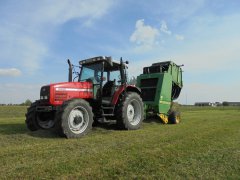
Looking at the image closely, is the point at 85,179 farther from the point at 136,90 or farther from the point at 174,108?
the point at 174,108

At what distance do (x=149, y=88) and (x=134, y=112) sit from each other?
2900 millimetres

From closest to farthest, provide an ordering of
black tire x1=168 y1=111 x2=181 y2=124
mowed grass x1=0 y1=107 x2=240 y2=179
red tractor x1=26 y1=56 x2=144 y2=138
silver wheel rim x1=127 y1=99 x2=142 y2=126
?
mowed grass x1=0 y1=107 x2=240 y2=179, red tractor x1=26 y1=56 x2=144 y2=138, silver wheel rim x1=127 y1=99 x2=142 y2=126, black tire x1=168 y1=111 x2=181 y2=124

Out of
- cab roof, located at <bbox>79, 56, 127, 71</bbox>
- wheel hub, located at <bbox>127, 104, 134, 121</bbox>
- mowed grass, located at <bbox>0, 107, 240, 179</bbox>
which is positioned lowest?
mowed grass, located at <bbox>0, 107, 240, 179</bbox>

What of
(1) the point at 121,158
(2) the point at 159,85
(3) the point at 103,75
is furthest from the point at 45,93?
(2) the point at 159,85

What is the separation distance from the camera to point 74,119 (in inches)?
351

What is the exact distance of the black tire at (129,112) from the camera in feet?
34.6

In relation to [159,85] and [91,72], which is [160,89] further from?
[91,72]

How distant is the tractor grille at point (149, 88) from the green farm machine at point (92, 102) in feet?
0.50

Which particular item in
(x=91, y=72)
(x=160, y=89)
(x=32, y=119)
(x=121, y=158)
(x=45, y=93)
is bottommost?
(x=121, y=158)

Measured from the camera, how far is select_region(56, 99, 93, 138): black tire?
8.38 metres

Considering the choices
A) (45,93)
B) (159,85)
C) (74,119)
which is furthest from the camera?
(159,85)

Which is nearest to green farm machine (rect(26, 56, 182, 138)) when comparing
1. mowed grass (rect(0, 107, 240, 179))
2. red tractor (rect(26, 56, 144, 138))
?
red tractor (rect(26, 56, 144, 138))

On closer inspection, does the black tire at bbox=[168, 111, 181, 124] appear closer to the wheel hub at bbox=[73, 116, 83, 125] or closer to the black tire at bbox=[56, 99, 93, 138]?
the black tire at bbox=[56, 99, 93, 138]

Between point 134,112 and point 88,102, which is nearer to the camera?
point 88,102
